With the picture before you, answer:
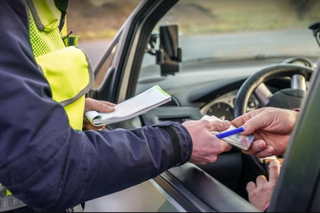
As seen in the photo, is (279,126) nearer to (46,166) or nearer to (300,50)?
(46,166)

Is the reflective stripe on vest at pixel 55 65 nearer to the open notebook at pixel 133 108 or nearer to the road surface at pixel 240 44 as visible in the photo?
the open notebook at pixel 133 108

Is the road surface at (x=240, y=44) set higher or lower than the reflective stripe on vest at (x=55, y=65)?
lower

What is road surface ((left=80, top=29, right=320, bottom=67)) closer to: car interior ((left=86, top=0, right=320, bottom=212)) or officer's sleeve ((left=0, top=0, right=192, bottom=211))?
car interior ((left=86, top=0, right=320, bottom=212))

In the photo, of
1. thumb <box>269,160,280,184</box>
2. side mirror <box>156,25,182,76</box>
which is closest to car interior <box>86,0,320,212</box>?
side mirror <box>156,25,182,76</box>

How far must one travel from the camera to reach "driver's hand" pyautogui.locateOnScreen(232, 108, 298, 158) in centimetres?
132

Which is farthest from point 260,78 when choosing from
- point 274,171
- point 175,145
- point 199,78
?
point 175,145

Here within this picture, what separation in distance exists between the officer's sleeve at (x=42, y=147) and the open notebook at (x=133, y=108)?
206 millimetres

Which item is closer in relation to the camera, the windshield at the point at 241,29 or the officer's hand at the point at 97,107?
the officer's hand at the point at 97,107

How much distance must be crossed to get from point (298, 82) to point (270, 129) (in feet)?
3.51

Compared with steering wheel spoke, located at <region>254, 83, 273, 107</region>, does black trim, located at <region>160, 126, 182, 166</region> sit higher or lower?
higher

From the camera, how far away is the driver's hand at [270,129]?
4.34 feet

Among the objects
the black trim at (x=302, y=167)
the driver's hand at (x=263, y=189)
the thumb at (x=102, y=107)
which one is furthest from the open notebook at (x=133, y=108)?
the black trim at (x=302, y=167)

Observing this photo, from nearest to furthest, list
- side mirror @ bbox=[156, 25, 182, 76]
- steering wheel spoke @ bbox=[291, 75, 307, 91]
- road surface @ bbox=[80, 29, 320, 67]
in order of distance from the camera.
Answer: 1. steering wheel spoke @ bbox=[291, 75, 307, 91]
2. side mirror @ bbox=[156, 25, 182, 76]
3. road surface @ bbox=[80, 29, 320, 67]

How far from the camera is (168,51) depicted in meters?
2.61
